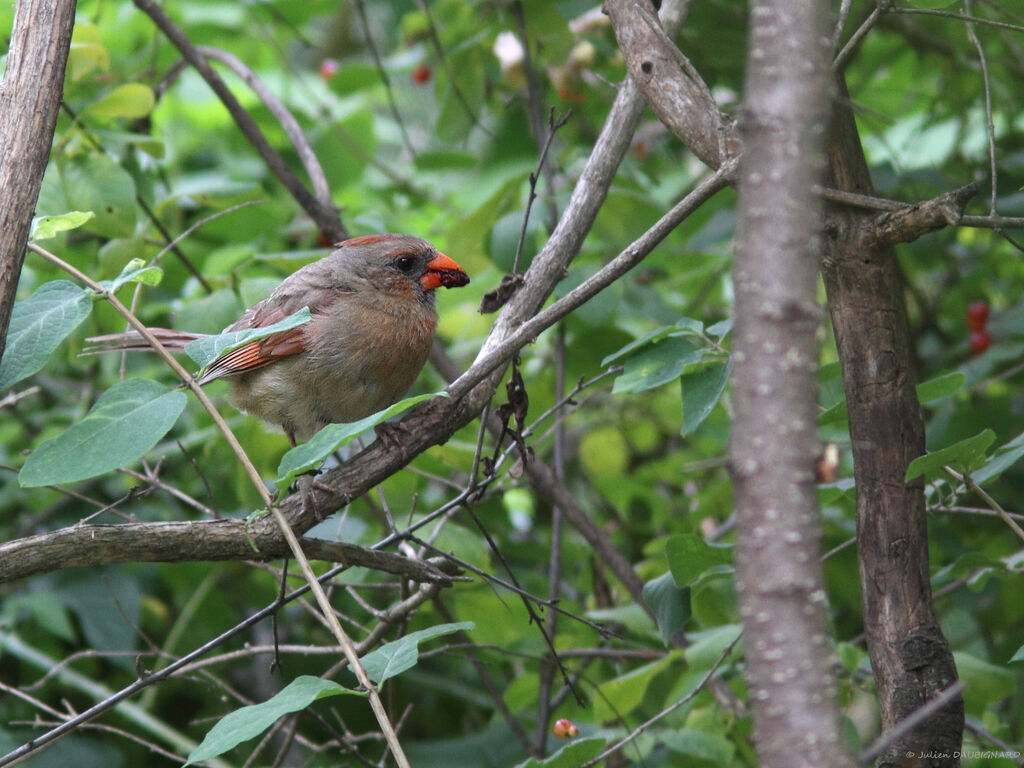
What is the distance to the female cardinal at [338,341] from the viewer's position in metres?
3.34

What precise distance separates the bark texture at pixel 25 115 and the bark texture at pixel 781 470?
1.71 metres

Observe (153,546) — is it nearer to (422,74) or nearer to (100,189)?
(100,189)

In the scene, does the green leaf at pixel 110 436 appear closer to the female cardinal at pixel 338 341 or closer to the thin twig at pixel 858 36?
the female cardinal at pixel 338 341

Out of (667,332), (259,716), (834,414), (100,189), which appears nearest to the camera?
(259,716)

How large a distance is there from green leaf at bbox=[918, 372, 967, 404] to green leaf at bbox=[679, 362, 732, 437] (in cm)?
46

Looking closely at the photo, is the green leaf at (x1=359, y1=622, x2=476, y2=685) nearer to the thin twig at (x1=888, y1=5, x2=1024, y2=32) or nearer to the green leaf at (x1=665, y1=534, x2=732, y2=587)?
the green leaf at (x1=665, y1=534, x2=732, y2=587)

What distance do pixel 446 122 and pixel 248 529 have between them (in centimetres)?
A: 252

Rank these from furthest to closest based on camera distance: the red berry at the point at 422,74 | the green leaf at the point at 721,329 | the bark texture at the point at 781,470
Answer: the red berry at the point at 422,74
the green leaf at the point at 721,329
the bark texture at the point at 781,470

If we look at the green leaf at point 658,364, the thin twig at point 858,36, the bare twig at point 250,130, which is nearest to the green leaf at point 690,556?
the green leaf at point 658,364

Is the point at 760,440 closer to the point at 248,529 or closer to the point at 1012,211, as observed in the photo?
the point at 248,529

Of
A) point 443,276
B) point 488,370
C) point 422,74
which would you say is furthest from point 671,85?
point 422,74

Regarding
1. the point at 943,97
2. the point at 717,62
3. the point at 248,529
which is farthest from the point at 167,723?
the point at 943,97

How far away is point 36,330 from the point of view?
2178 millimetres

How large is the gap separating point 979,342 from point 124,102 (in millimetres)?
3291
